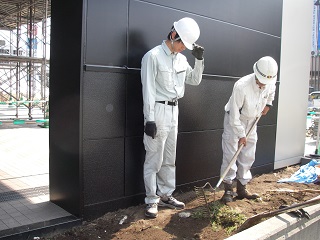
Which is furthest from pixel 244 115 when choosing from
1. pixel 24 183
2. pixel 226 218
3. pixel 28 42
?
pixel 28 42

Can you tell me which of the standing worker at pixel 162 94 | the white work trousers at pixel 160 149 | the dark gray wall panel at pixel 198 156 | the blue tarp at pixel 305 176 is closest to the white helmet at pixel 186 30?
the standing worker at pixel 162 94

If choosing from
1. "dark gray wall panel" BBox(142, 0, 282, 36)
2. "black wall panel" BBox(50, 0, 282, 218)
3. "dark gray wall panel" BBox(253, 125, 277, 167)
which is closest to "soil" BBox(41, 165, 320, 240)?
"black wall panel" BBox(50, 0, 282, 218)

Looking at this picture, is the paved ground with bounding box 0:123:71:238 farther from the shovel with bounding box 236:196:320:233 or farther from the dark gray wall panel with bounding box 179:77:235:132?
the dark gray wall panel with bounding box 179:77:235:132

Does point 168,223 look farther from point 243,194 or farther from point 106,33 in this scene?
point 106,33

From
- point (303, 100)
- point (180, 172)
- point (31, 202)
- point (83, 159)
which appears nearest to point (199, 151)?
point (180, 172)

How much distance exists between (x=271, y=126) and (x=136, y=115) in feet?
10.5

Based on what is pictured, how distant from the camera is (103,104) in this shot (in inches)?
144

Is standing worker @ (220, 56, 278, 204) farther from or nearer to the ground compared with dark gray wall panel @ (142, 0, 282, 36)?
nearer to the ground

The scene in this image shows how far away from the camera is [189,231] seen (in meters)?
3.49

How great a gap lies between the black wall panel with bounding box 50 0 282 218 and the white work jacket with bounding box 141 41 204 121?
0.29 meters

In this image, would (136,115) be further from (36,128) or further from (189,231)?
(36,128)

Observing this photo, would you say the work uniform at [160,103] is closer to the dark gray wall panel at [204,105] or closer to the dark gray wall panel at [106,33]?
the dark gray wall panel at [106,33]

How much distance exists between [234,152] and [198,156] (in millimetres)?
688

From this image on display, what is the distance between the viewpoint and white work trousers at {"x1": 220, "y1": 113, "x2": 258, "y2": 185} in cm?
430
